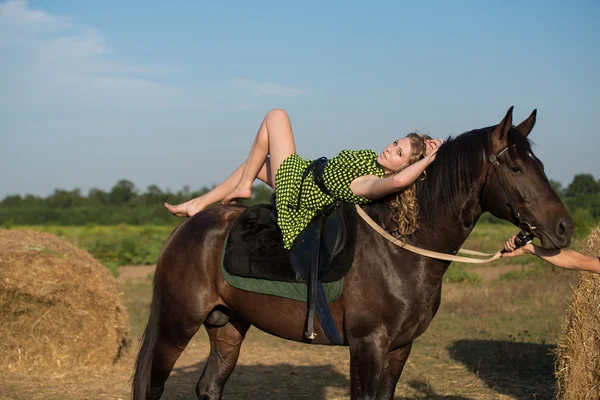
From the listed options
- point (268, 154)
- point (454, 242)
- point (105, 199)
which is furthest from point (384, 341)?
point (105, 199)

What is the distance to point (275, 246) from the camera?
432cm

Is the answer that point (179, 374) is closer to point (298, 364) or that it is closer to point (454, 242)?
point (298, 364)

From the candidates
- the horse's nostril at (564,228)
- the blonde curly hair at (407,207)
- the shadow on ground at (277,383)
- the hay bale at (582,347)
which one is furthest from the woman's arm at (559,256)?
the shadow on ground at (277,383)

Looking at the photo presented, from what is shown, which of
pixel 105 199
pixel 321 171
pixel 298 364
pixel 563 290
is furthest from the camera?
pixel 105 199

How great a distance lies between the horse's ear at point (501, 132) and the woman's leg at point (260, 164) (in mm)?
1628

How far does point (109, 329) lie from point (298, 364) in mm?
2473

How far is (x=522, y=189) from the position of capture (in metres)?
3.51

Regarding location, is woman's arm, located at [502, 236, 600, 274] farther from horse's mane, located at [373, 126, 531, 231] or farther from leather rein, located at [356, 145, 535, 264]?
horse's mane, located at [373, 126, 531, 231]

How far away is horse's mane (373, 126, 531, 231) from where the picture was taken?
3645 millimetres

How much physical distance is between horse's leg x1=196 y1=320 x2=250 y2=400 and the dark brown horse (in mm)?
363

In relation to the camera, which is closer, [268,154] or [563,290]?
[268,154]

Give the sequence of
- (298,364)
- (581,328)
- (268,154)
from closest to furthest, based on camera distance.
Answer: (268,154)
(581,328)
(298,364)

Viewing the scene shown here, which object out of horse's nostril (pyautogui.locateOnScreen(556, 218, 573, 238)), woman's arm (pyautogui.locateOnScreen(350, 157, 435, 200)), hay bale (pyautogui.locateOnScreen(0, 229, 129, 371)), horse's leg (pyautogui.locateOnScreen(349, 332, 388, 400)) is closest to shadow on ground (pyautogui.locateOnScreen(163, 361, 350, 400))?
hay bale (pyautogui.locateOnScreen(0, 229, 129, 371))

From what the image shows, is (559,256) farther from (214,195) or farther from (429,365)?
(429,365)
